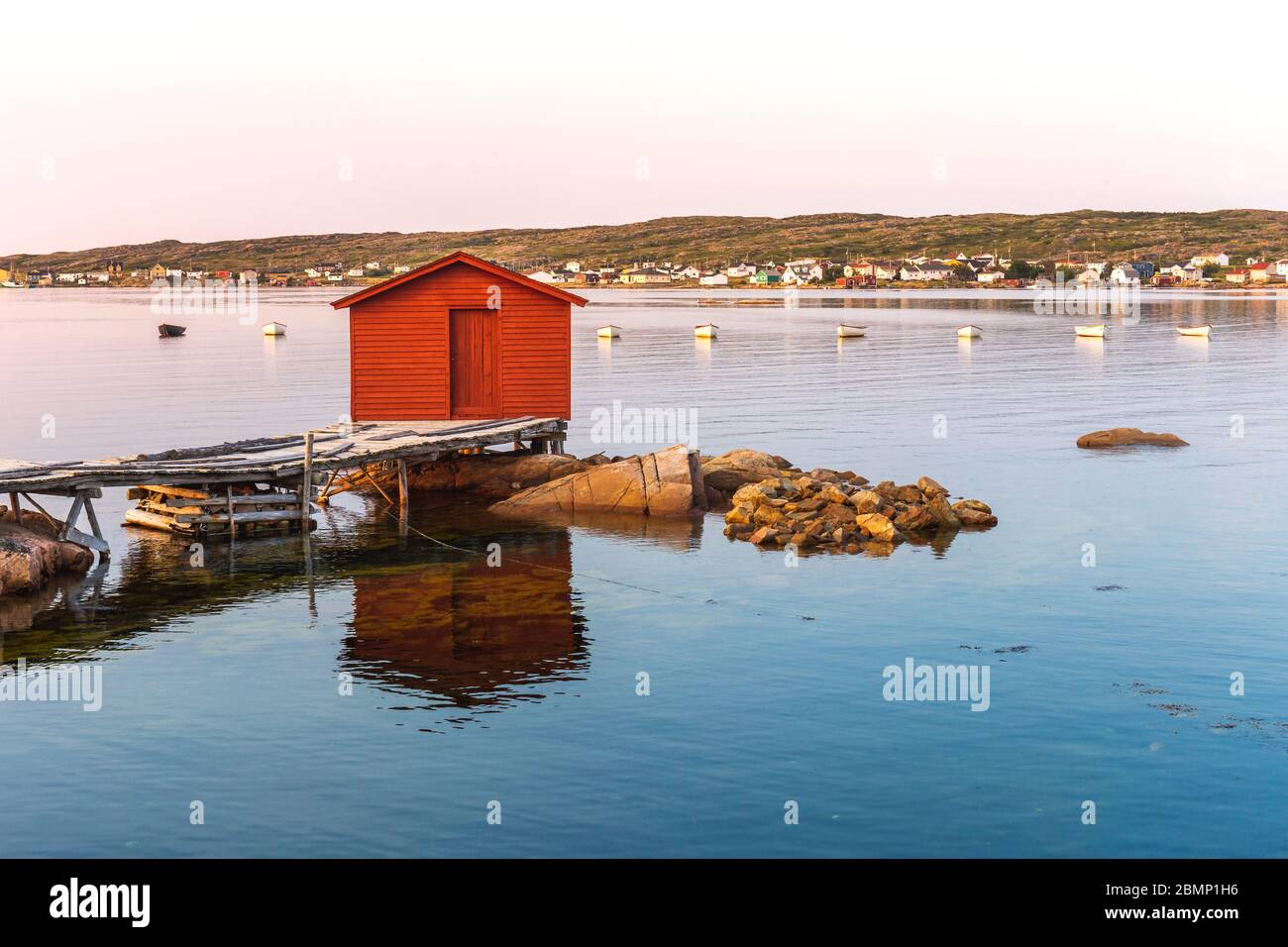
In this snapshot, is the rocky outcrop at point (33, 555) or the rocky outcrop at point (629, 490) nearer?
the rocky outcrop at point (33, 555)

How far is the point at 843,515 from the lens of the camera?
108 feet

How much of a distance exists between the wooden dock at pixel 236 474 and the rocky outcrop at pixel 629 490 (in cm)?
201

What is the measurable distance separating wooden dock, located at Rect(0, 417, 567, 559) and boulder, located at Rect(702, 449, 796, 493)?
5.23 m

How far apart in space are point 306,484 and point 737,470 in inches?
476

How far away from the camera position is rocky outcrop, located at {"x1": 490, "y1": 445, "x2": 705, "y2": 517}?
35.8m

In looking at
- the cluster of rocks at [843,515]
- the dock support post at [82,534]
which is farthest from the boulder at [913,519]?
the dock support post at [82,534]

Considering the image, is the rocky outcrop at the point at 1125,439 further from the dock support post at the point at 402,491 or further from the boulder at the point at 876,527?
the dock support post at the point at 402,491

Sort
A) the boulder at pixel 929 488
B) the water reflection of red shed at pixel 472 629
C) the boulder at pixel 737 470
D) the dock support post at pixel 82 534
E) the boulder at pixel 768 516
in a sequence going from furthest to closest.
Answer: the boulder at pixel 737 470
the boulder at pixel 929 488
the boulder at pixel 768 516
the dock support post at pixel 82 534
the water reflection of red shed at pixel 472 629

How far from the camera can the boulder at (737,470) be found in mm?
38094

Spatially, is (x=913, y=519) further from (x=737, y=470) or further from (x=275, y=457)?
(x=275, y=457)

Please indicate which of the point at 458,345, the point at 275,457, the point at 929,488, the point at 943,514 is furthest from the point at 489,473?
the point at 943,514

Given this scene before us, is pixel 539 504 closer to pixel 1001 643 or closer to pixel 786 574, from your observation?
pixel 786 574

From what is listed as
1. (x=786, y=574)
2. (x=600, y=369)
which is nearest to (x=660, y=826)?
(x=786, y=574)

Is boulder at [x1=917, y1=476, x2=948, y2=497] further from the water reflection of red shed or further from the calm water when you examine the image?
the water reflection of red shed
